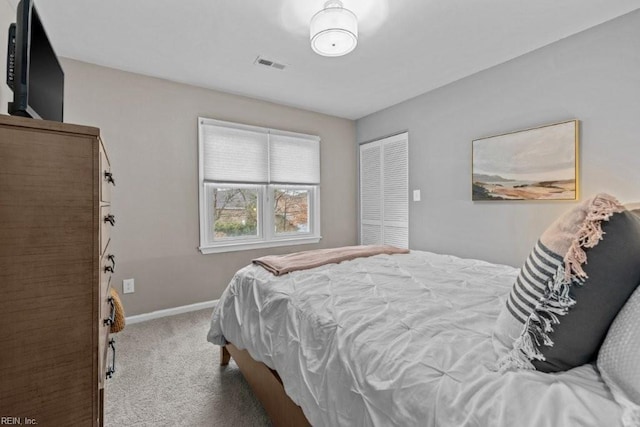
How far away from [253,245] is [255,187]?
2.31 feet

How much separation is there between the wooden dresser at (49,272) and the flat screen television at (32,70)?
33 centimetres

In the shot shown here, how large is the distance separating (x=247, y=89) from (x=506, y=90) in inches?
102

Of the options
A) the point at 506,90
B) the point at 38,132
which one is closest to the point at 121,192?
the point at 38,132

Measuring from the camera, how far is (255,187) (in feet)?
11.9

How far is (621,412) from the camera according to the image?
60cm

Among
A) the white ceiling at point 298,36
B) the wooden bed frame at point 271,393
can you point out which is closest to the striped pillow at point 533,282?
the wooden bed frame at point 271,393

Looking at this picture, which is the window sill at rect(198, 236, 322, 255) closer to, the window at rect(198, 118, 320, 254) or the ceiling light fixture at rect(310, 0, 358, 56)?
the window at rect(198, 118, 320, 254)

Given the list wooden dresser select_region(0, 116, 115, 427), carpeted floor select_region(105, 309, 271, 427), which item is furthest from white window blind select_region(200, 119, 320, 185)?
wooden dresser select_region(0, 116, 115, 427)

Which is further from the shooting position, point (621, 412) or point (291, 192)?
point (291, 192)

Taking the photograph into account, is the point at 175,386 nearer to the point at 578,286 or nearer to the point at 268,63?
the point at 578,286

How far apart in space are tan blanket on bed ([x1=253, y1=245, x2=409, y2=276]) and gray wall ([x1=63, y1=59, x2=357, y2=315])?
141cm

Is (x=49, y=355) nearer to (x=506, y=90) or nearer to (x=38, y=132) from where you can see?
(x=38, y=132)

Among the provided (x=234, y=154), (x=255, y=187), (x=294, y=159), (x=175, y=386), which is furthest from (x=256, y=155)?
(x=175, y=386)

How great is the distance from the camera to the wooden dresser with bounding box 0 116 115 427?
0.85 m
